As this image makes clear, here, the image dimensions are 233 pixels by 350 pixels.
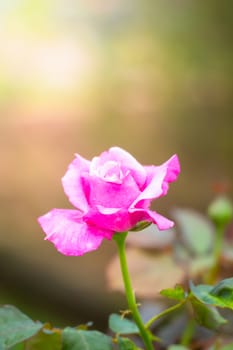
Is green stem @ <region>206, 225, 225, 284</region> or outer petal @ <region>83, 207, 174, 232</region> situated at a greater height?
outer petal @ <region>83, 207, 174, 232</region>

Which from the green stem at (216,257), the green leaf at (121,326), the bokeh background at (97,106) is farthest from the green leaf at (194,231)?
the bokeh background at (97,106)

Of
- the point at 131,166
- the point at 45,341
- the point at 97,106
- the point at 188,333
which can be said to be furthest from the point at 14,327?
the point at 97,106

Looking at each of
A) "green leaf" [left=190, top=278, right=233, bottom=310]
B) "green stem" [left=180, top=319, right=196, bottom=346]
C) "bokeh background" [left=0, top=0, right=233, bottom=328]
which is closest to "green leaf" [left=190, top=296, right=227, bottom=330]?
"green leaf" [left=190, top=278, right=233, bottom=310]

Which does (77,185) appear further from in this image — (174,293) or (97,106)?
(97,106)

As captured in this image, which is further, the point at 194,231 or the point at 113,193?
the point at 194,231

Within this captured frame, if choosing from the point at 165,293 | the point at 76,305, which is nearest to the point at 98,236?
the point at 165,293

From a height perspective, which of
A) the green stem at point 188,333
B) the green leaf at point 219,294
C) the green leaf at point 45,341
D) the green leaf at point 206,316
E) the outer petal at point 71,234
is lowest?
the green stem at point 188,333

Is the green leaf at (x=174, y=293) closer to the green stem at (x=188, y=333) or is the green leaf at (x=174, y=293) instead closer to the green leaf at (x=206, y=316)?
the green leaf at (x=206, y=316)

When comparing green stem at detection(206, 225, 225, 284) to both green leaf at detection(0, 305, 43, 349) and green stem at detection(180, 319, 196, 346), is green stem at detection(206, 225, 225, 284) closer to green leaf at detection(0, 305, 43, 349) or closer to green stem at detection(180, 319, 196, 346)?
green stem at detection(180, 319, 196, 346)
